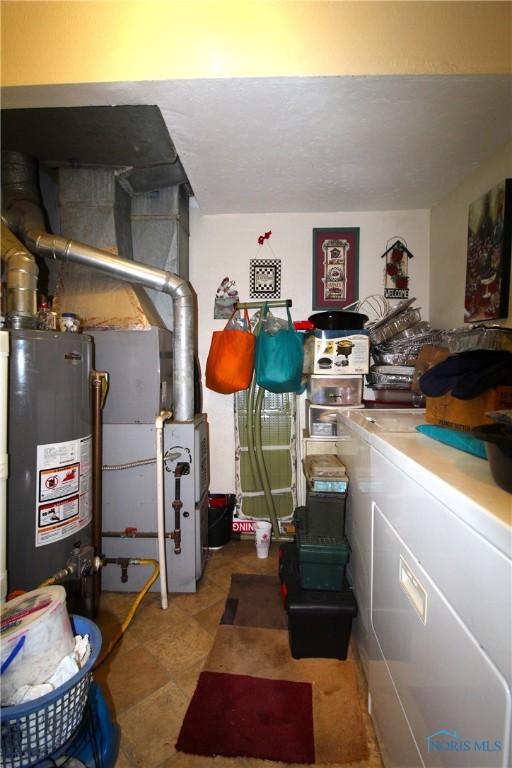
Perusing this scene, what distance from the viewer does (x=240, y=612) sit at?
1714 mm

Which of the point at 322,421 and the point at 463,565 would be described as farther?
the point at 322,421

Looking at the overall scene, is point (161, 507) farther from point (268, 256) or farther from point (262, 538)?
point (268, 256)

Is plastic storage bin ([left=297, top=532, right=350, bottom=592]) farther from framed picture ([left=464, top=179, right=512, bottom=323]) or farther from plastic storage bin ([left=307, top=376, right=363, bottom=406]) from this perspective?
framed picture ([left=464, top=179, right=512, bottom=323])

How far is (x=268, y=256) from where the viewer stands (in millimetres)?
2543

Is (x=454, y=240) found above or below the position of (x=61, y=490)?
above

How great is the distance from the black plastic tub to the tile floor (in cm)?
121

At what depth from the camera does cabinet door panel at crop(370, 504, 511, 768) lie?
1.67ft

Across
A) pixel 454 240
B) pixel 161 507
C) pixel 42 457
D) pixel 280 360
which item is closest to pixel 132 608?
pixel 161 507

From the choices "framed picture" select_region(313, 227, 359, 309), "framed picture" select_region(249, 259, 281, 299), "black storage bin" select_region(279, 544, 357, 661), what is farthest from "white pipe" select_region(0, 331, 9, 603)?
"framed picture" select_region(313, 227, 359, 309)

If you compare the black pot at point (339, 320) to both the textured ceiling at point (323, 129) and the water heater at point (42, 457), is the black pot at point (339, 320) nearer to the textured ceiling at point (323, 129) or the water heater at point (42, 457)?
the textured ceiling at point (323, 129)

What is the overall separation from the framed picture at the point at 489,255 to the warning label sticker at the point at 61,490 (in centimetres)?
235

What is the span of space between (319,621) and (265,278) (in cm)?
230

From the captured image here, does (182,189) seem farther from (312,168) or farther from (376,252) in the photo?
(376,252)

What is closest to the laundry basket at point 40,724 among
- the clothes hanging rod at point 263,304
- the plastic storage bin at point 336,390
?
the plastic storage bin at point 336,390
